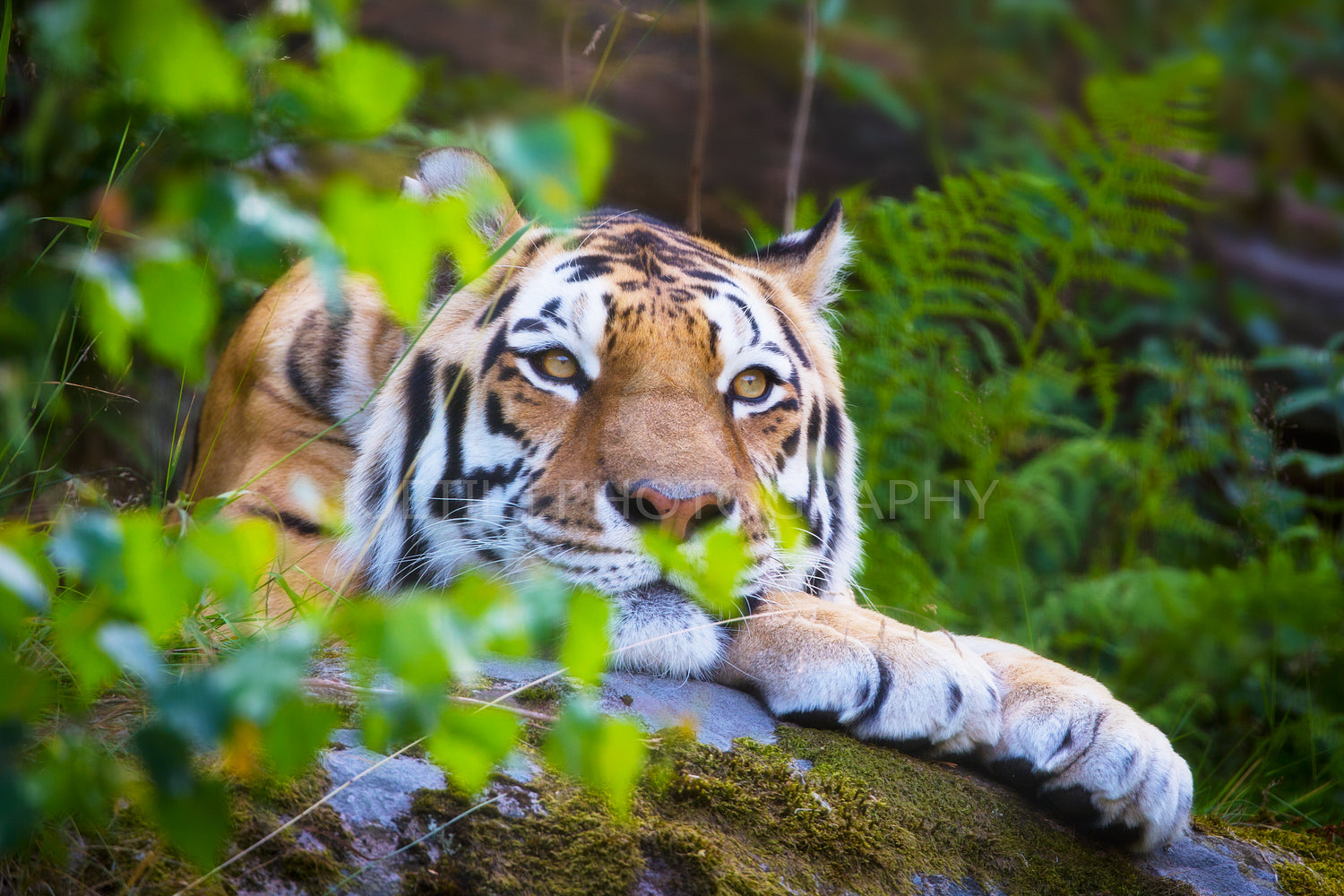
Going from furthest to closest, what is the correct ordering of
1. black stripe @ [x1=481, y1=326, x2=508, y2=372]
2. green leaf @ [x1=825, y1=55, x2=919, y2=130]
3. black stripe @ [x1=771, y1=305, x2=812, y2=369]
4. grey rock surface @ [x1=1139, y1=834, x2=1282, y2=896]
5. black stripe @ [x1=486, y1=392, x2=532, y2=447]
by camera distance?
1. green leaf @ [x1=825, y1=55, x2=919, y2=130]
2. black stripe @ [x1=771, y1=305, x2=812, y2=369]
3. black stripe @ [x1=481, y1=326, x2=508, y2=372]
4. black stripe @ [x1=486, y1=392, x2=532, y2=447]
5. grey rock surface @ [x1=1139, y1=834, x2=1282, y2=896]

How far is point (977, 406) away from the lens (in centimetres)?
319

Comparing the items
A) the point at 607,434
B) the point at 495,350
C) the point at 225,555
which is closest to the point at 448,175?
the point at 495,350

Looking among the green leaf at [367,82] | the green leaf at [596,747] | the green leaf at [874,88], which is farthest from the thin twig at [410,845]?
the green leaf at [874,88]

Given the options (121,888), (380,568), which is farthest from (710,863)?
A: (380,568)

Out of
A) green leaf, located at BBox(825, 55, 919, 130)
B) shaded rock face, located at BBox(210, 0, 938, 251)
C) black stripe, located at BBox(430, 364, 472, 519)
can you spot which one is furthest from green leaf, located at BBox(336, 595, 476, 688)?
green leaf, located at BBox(825, 55, 919, 130)

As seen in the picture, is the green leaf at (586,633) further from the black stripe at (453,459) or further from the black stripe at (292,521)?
the black stripe at (292,521)

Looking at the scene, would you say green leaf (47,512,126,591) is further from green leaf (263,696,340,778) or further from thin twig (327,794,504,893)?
thin twig (327,794,504,893)

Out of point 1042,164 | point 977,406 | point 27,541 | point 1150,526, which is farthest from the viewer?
point 1042,164

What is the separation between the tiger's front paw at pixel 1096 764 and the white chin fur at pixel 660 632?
2.17 feet

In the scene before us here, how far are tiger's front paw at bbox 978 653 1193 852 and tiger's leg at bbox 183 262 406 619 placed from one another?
1.74 meters

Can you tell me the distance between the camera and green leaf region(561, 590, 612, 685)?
99 centimetres

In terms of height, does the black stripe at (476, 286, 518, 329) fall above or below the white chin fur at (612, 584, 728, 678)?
above

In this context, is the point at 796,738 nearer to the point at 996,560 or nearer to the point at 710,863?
the point at 710,863

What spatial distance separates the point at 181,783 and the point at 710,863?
3.13 feet
